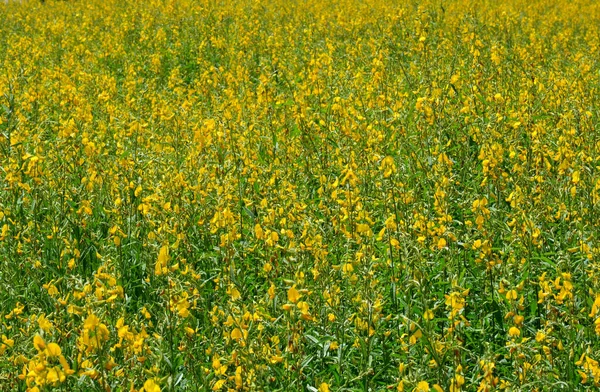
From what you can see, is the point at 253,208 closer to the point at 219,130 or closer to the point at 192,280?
the point at 219,130

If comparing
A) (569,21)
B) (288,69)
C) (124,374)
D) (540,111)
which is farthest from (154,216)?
(569,21)

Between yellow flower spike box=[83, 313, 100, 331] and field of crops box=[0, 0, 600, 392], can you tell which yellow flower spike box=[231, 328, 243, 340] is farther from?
yellow flower spike box=[83, 313, 100, 331]

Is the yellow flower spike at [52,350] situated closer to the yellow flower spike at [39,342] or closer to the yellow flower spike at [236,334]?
the yellow flower spike at [39,342]

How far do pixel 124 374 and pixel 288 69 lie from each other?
5.28 metres

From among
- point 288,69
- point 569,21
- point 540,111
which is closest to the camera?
point 540,111

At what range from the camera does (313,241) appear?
324 centimetres

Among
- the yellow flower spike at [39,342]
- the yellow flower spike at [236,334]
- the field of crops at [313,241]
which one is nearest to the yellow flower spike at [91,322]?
the field of crops at [313,241]

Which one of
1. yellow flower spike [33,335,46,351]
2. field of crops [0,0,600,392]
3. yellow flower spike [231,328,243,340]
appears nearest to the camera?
yellow flower spike [33,335,46,351]

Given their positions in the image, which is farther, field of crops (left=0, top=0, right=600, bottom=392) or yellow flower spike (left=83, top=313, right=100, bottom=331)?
field of crops (left=0, top=0, right=600, bottom=392)

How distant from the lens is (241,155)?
15.0 feet

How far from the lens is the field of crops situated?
2730 millimetres

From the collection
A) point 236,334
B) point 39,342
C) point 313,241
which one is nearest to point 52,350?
point 39,342

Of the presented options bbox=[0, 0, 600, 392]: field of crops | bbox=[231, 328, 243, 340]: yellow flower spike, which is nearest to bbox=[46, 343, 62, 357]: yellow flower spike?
bbox=[0, 0, 600, 392]: field of crops

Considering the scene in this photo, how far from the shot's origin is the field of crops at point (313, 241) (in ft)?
8.96
